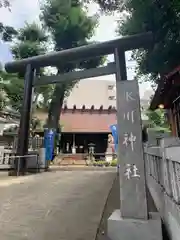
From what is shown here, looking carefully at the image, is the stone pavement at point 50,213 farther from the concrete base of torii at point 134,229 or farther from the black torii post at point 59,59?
the black torii post at point 59,59

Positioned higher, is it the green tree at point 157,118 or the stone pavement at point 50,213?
the green tree at point 157,118

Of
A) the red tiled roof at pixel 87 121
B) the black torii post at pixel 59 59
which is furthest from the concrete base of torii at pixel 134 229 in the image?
the red tiled roof at pixel 87 121

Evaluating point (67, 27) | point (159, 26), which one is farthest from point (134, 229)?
point (67, 27)

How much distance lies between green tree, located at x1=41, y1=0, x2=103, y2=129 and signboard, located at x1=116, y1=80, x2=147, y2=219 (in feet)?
45.2

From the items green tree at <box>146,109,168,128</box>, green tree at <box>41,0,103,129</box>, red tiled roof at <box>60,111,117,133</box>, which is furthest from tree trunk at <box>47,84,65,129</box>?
green tree at <box>146,109,168,128</box>

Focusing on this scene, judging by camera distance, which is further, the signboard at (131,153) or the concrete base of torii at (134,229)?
the signboard at (131,153)

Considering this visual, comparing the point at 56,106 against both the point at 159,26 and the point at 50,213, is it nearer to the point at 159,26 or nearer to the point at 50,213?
the point at 159,26

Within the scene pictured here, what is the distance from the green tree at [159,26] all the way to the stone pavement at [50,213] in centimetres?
501

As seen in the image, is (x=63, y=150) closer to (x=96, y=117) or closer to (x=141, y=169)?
(x=96, y=117)

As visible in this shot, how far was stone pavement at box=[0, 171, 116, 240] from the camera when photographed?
10.0 ft

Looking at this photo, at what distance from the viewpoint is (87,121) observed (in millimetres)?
23484

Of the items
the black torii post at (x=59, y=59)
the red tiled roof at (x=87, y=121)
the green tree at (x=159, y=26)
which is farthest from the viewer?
the red tiled roof at (x=87, y=121)

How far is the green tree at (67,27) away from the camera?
55.1 feet

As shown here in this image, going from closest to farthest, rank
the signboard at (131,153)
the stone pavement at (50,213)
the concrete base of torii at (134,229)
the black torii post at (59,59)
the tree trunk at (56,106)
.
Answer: the concrete base of torii at (134,229) < the signboard at (131,153) < the stone pavement at (50,213) < the black torii post at (59,59) < the tree trunk at (56,106)
